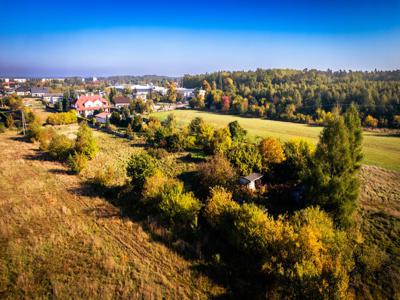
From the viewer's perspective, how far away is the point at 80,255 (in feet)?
46.2

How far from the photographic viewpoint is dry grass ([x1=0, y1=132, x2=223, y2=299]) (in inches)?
471

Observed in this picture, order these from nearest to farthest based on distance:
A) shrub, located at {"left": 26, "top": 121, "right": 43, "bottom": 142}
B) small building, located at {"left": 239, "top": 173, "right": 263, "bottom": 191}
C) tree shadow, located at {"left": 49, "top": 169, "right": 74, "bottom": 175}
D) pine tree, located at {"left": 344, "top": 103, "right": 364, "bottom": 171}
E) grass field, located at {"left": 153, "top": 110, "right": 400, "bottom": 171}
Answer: pine tree, located at {"left": 344, "top": 103, "right": 364, "bottom": 171}, small building, located at {"left": 239, "top": 173, "right": 263, "bottom": 191}, tree shadow, located at {"left": 49, "top": 169, "right": 74, "bottom": 175}, grass field, located at {"left": 153, "top": 110, "right": 400, "bottom": 171}, shrub, located at {"left": 26, "top": 121, "right": 43, "bottom": 142}

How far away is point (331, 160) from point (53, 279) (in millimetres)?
18236

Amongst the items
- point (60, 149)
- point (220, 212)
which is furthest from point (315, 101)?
point (60, 149)

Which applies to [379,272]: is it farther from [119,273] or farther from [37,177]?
[37,177]

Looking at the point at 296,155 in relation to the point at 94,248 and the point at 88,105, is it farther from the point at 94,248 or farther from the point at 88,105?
the point at 88,105

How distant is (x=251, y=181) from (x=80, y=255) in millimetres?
14987

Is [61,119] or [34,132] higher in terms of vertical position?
[61,119]

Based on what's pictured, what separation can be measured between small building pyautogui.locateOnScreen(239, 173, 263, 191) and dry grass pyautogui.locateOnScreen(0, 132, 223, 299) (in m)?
10.4

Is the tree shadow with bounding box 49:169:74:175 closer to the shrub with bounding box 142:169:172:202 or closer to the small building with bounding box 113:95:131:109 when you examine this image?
the shrub with bounding box 142:169:172:202

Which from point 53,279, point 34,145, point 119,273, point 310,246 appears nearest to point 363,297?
point 310,246

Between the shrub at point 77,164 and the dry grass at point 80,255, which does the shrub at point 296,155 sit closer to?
the dry grass at point 80,255

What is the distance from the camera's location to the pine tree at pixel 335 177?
53.1 feet

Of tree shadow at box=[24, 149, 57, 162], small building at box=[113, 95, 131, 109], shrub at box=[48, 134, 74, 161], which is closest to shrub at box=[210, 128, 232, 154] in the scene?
shrub at box=[48, 134, 74, 161]
